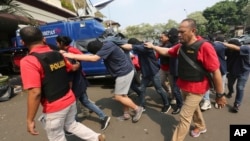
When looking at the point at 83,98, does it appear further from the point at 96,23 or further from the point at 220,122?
the point at 96,23

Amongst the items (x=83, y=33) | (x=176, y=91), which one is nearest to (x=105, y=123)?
(x=176, y=91)

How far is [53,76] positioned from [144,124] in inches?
97.2

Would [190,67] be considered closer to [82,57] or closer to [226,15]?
[82,57]

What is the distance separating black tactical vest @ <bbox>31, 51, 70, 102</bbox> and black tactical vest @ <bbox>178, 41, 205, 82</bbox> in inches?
61.6

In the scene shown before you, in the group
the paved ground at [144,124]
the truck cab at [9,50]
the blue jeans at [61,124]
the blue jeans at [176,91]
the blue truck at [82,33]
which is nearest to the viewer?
the blue jeans at [61,124]

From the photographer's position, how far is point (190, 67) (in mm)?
3201

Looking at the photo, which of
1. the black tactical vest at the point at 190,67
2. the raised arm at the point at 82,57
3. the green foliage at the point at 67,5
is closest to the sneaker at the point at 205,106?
the black tactical vest at the point at 190,67

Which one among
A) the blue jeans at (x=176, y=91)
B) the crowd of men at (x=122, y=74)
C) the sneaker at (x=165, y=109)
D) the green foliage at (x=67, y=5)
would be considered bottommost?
the sneaker at (x=165, y=109)

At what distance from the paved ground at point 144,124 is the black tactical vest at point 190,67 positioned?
47.2 inches

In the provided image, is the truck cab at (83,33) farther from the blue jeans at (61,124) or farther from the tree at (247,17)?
the tree at (247,17)

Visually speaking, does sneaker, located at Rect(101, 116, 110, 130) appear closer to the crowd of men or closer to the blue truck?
the crowd of men

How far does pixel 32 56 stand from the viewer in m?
2.52

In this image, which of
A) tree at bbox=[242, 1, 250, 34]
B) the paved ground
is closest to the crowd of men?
the paved ground

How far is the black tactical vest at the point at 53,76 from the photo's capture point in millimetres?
2580
